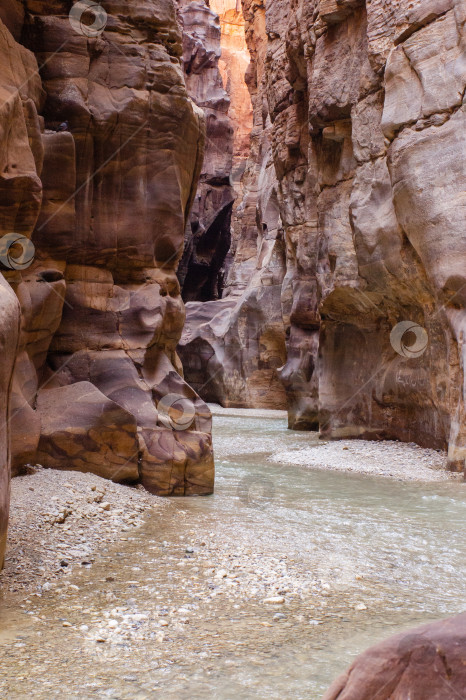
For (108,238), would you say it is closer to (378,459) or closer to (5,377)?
(5,377)

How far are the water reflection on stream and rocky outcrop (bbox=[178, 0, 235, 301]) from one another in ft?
108

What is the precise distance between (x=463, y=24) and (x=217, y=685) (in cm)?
1023

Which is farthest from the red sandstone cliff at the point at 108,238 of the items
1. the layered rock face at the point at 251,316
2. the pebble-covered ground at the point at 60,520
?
the layered rock face at the point at 251,316

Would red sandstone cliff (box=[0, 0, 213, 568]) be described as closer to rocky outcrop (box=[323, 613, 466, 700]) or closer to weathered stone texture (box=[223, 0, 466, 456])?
weathered stone texture (box=[223, 0, 466, 456])

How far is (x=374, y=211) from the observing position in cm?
1320

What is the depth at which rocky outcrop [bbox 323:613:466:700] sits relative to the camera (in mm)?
1800

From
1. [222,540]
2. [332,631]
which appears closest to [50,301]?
[222,540]

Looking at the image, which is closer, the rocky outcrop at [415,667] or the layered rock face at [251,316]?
the rocky outcrop at [415,667]

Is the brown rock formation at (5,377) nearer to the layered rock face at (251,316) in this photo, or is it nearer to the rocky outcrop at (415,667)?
the rocky outcrop at (415,667)

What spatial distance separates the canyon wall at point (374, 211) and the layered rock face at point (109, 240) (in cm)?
370

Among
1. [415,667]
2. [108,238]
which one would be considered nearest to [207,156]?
[108,238]

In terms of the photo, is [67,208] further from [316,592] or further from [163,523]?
[316,592]

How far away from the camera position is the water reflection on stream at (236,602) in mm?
3369

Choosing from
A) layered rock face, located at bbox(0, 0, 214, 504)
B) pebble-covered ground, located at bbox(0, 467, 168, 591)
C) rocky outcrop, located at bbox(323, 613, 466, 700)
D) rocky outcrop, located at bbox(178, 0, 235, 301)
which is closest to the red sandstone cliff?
layered rock face, located at bbox(0, 0, 214, 504)
